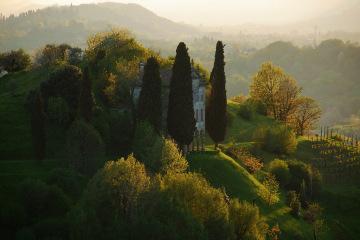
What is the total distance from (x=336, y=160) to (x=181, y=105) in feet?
120

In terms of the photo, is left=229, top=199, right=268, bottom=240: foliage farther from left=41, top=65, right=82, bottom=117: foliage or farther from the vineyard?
the vineyard

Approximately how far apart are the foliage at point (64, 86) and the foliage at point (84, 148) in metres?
11.8

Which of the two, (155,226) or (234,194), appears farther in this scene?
(234,194)

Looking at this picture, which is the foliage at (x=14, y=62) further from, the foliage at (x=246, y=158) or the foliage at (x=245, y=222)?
the foliage at (x=245, y=222)

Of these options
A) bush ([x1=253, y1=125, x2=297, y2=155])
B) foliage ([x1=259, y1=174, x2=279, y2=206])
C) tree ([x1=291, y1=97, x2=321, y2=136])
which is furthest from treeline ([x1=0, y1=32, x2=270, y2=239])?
tree ([x1=291, y1=97, x2=321, y2=136])

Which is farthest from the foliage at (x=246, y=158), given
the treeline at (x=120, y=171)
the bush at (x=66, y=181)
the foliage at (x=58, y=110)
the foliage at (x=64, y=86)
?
the bush at (x=66, y=181)

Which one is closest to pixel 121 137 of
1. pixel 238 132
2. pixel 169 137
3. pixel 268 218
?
pixel 169 137

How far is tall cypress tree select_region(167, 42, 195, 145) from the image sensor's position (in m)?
61.3

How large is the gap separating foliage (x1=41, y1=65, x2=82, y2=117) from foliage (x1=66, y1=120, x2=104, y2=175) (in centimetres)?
1183

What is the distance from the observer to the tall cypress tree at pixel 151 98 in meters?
60.1

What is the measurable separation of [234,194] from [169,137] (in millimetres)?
12235

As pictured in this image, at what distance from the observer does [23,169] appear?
179 feet

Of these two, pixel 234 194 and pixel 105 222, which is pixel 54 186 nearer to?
pixel 105 222

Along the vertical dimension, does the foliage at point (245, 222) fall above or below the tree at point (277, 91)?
below
